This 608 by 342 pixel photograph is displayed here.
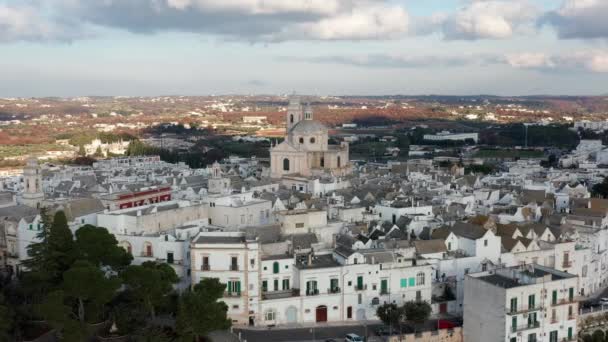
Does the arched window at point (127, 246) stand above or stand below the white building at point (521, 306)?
above

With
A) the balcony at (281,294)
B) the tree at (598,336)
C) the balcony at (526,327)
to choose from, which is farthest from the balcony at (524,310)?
the balcony at (281,294)

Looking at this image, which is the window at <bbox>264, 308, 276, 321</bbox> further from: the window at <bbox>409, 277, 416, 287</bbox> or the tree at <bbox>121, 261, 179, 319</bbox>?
the window at <bbox>409, 277, 416, 287</bbox>

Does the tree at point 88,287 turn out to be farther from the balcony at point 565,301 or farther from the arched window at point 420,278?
the balcony at point 565,301

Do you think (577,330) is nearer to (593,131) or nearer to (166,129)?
(593,131)

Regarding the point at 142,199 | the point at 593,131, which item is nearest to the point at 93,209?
the point at 142,199

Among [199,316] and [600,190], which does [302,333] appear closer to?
[199,316]

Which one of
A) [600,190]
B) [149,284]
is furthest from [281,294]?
[600,190]
